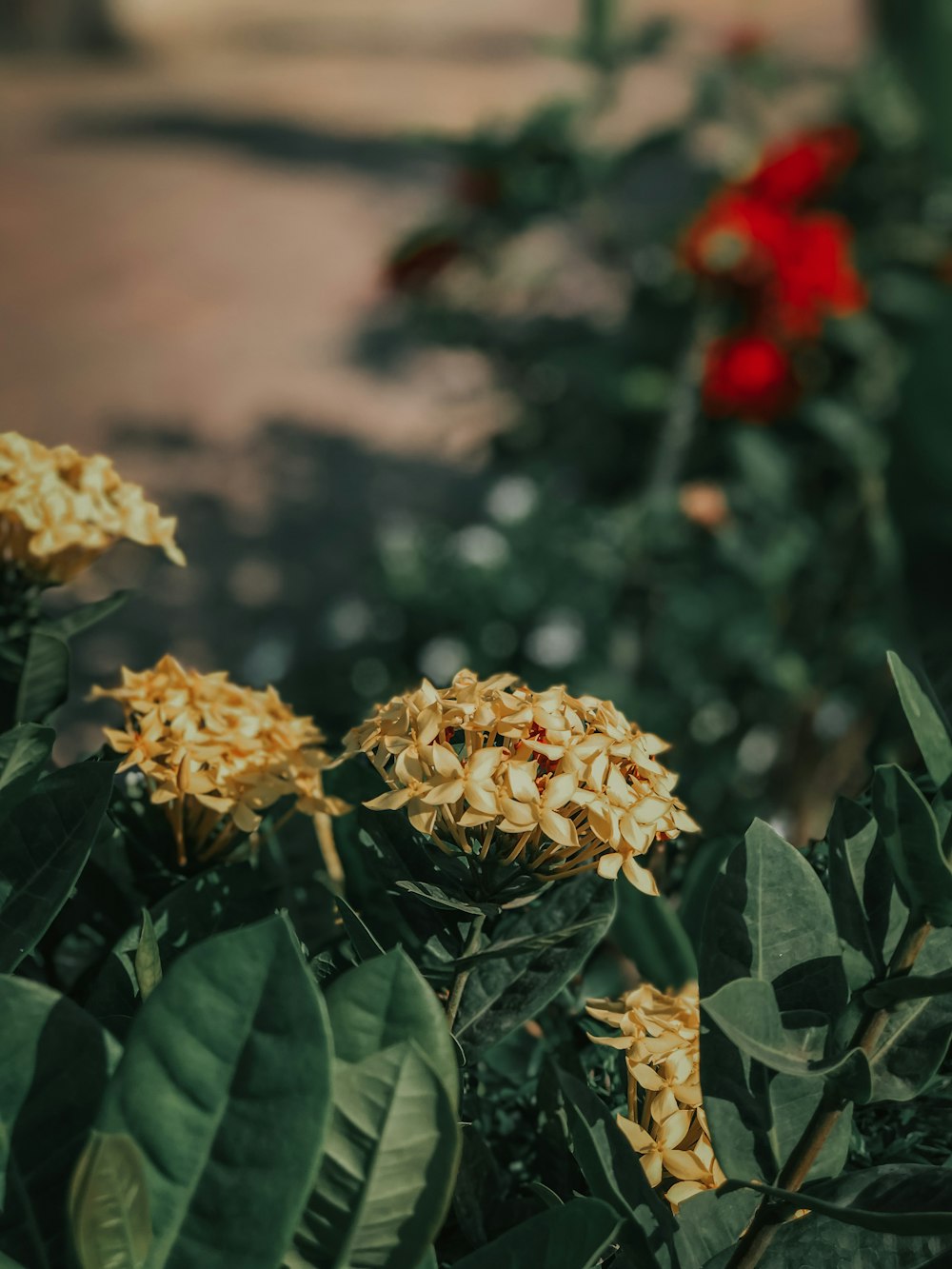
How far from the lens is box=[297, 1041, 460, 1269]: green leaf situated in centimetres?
38

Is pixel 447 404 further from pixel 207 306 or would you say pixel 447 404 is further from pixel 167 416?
pixel 207 306

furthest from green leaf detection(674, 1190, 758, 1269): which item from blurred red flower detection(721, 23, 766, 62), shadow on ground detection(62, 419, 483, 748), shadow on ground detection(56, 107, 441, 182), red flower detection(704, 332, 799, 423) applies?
shadow on ground detection(56, 107, 441, 182)

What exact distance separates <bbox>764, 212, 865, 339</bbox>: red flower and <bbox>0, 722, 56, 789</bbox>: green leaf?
5.06ft

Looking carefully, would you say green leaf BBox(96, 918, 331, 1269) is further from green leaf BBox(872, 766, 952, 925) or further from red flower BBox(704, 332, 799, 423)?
red flower BBox(704, 332, 799, 423)

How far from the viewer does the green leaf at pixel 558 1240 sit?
384 millimetres

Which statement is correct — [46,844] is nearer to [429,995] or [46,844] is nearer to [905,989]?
[429,995]

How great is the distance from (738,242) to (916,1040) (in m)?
1.54

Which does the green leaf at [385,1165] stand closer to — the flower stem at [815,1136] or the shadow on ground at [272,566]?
the flower stem at [815,1136]

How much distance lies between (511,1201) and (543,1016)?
142mm

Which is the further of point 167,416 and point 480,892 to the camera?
point 167,416

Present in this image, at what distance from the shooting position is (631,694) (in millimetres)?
1711

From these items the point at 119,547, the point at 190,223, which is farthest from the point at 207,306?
the point at 119,547

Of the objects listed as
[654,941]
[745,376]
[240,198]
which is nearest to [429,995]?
[654,941]

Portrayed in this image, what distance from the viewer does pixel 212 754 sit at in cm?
52
